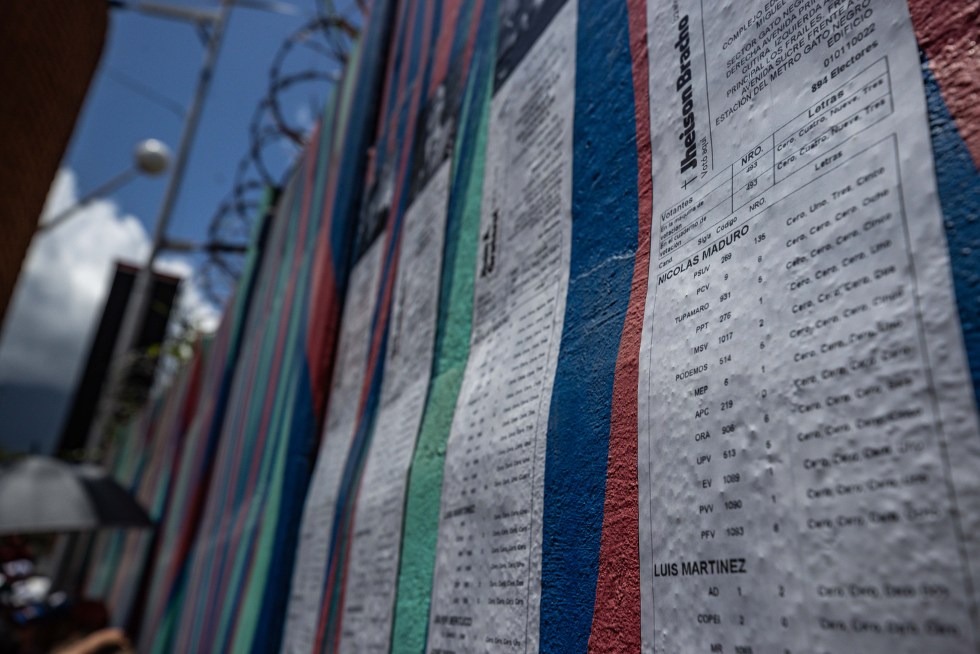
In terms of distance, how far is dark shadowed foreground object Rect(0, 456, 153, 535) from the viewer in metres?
4.12

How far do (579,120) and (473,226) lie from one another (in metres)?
0.39

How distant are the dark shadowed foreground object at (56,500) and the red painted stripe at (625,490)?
4.29 m

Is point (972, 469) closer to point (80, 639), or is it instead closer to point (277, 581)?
point (277, 581)

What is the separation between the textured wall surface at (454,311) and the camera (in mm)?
785

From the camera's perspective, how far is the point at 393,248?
1.98 meters

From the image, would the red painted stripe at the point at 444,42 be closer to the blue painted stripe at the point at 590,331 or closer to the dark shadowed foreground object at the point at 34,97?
the blue painted stripe at the point at 590,331

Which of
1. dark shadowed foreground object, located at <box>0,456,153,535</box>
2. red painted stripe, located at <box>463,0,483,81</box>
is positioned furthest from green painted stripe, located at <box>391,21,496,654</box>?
dark shadowed foreground object, located at <box>0,456,153,535</box>

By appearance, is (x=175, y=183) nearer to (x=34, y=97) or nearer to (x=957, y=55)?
(x=34, y=97)

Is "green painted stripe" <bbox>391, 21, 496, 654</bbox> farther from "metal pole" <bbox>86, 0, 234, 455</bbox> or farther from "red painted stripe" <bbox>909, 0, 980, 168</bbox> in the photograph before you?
"metal pole" <bbox>86, 0, 234, 455</bbox>

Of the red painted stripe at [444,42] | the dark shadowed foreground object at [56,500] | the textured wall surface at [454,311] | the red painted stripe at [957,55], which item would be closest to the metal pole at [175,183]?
the dark shadowed foreground object at [56,500]

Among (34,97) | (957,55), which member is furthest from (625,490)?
(34,97)

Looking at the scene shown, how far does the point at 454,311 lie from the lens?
1.46 meters

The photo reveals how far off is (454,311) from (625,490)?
2.35 feet

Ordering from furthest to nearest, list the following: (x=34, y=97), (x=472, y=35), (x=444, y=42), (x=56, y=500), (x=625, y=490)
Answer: (x=56, y=500), (x=34, y=97), (x=444, y=42), (x=472, y=35), (x=625, y=490)
